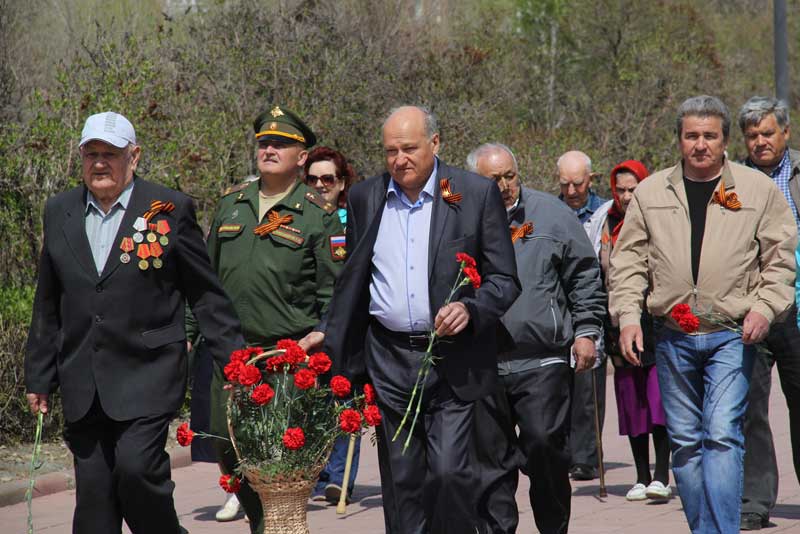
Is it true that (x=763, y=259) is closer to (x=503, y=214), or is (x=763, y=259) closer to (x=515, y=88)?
(x=503, y=214)

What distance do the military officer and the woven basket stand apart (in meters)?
1.39

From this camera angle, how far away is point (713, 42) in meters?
30.0

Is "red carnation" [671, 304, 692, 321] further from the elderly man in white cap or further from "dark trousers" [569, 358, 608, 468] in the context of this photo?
"dark trousers" [569, 358, 608, 468]

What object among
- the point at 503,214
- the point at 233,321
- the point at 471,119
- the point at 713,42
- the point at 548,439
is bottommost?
the point at 548,439

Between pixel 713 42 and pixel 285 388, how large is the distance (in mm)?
25930

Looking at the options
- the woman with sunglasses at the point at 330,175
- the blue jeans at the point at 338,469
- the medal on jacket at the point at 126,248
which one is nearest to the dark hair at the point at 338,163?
the woman with sunglasses at the point at 330,175

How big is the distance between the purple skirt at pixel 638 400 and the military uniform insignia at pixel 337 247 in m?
2.41

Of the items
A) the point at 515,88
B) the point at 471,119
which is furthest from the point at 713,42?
the point at 471,119

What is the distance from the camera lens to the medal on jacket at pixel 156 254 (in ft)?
18.7

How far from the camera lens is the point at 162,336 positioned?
5703 millimetres

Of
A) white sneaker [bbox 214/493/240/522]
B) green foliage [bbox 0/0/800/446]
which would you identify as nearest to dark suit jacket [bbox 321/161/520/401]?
white sneaker [bbox 214/493/240/522]

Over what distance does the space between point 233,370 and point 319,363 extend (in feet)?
1.17

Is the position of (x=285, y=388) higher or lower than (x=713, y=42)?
lower

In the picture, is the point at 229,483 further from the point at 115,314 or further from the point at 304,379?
the point at 115,314
